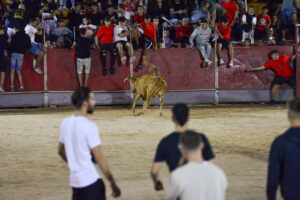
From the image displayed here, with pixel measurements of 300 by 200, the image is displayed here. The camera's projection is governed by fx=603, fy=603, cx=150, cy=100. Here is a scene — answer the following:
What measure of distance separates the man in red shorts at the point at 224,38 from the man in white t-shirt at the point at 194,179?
1567 cm

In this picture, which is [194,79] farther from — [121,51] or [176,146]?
[176,146]

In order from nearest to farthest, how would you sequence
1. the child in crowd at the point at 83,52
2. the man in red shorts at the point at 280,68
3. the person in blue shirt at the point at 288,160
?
the person in blue shirt at the point at 288,160 → the child in crowd at the point at 83,52 → the man in red shorts at the point at 280,68

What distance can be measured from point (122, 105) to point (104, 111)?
62.1 inches

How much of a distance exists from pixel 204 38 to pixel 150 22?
1855mm

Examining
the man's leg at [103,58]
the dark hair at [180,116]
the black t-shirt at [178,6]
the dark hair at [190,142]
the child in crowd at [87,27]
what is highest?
the black t-shirt at [178,6]

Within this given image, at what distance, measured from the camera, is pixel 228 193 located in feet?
28.1

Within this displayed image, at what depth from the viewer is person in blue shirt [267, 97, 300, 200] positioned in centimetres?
476

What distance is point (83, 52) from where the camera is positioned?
64.6ft

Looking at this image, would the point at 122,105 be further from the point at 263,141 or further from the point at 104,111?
the point at 263,141

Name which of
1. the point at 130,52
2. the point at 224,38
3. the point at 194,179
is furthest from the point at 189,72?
the point at 194,179

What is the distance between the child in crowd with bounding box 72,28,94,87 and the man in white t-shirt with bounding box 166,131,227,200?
1525 cm

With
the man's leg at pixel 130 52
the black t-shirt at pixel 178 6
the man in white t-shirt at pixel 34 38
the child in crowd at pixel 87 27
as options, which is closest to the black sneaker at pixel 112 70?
the man's leg at pixel 130 52

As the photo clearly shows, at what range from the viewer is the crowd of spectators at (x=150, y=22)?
65.4 ft

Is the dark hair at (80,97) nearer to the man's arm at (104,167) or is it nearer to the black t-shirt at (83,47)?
the man's arm at (104,167)
